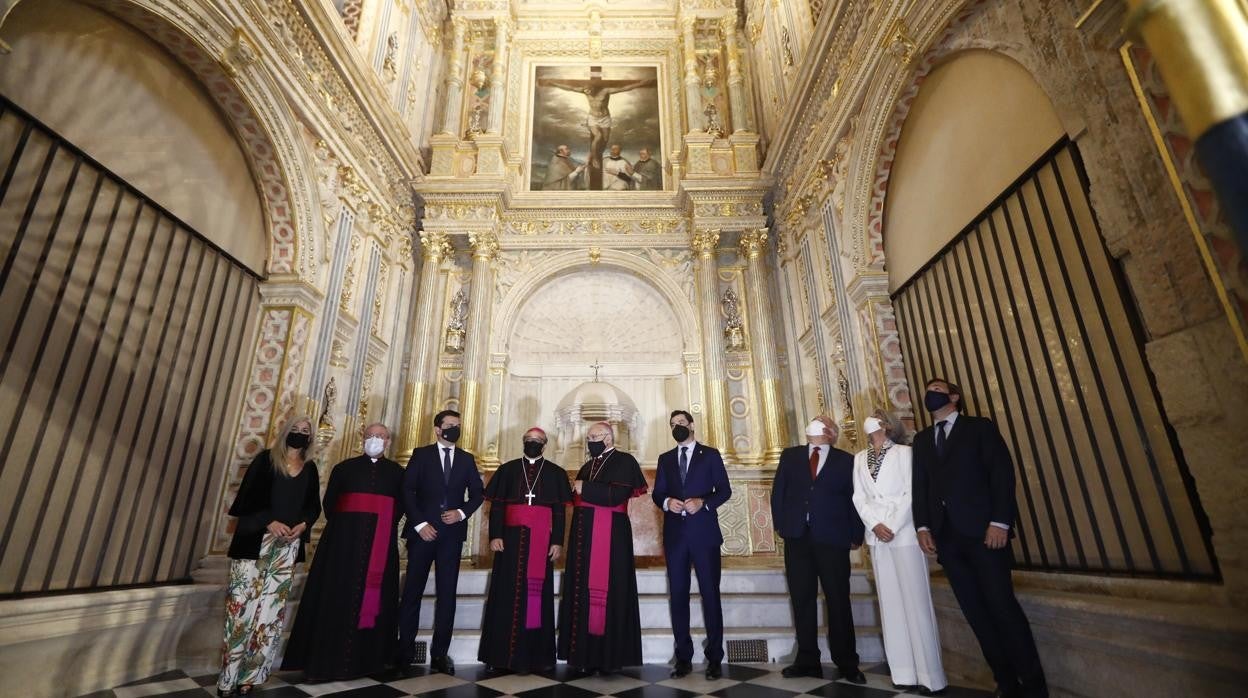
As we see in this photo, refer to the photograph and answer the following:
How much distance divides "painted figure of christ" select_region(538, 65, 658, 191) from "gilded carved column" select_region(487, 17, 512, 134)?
2.73ft

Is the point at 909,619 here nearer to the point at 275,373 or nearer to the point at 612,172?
the point at 275,373

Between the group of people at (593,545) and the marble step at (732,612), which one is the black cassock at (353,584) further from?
the marble step at (732,612)

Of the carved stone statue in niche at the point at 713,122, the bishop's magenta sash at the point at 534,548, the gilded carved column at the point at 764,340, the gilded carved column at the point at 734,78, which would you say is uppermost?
the gilded carved column at the point at 734,78

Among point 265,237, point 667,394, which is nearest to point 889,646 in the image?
point 667,394

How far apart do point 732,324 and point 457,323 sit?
3939mm

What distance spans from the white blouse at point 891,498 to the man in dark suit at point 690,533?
34.3 inches

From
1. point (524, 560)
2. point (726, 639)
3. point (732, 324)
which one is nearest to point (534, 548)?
point (524, 560)

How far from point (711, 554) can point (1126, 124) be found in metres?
3.17

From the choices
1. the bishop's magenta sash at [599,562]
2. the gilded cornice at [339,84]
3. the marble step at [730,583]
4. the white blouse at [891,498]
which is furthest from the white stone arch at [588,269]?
the white blouse at [891,498]

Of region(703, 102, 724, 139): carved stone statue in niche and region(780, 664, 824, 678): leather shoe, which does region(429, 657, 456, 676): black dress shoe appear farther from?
region(703, 102, 724, 139): carved stone statue in niche

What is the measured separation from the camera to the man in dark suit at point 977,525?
2719 millimetres

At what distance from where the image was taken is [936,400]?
3.22m

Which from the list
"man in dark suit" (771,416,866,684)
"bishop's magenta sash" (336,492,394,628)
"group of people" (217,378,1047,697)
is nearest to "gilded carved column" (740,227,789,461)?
"man in dark suit" (771,416,866,684)

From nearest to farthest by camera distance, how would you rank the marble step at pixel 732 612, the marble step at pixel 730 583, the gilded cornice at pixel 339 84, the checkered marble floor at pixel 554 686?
the checkered marble floor at pixel 554 686 < the marble step at pixel 732 612 < the marble step at pixel 730 583 < the gilded cornice at pixel 339 84
